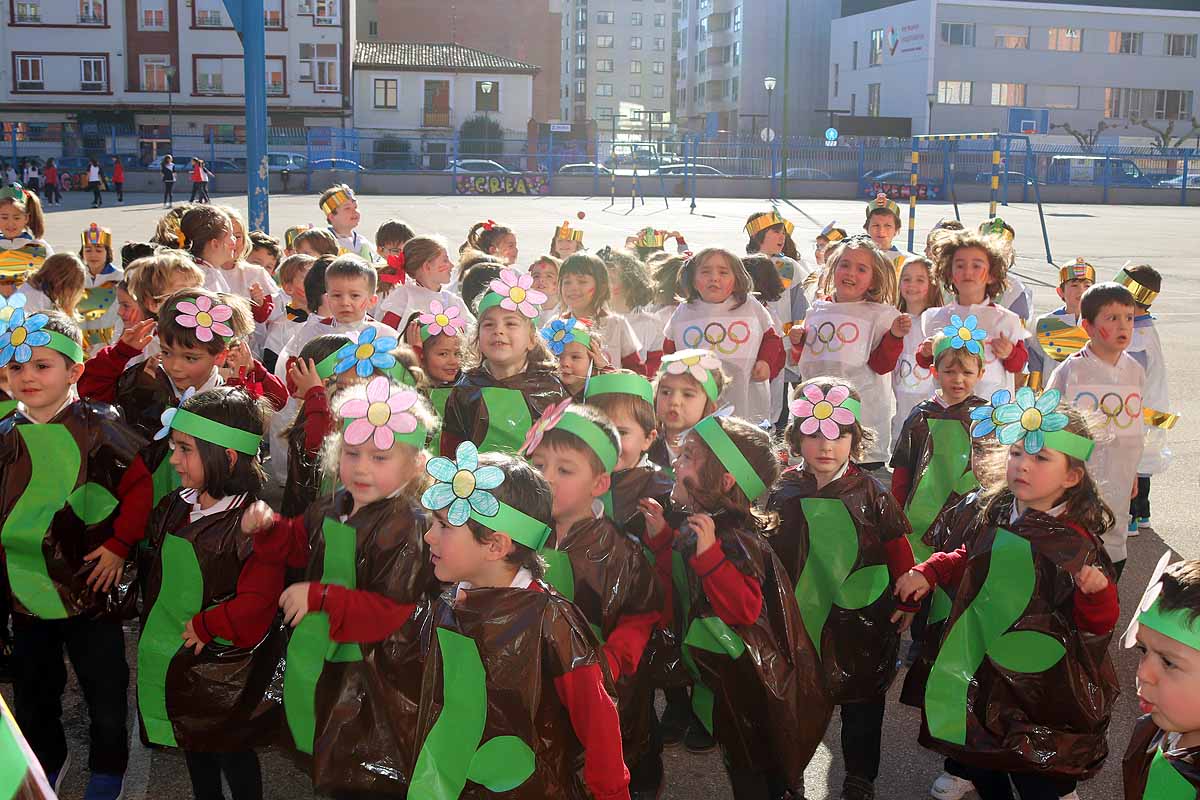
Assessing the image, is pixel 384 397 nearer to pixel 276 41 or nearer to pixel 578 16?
pixel 276 41

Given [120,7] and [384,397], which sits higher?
[120,7]

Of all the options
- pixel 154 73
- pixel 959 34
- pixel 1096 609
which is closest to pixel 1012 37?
pixel 959 34

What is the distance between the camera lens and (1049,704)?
3.23m

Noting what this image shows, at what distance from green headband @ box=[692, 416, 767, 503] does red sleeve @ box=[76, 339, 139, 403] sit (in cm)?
260

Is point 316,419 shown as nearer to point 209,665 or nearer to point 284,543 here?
point 284,543

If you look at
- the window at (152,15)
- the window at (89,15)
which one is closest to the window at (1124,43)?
the window at (152,15)

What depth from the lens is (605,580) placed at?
3.20 metres

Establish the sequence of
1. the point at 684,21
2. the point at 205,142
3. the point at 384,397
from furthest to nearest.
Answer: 1. the point at 684,21
2. the point at 205,142
3. the point at 384,397

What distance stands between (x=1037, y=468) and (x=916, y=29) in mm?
62961

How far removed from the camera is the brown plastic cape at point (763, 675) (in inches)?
130

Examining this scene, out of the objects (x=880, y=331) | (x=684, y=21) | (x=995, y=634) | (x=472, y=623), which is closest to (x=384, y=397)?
(x=472, y=623)

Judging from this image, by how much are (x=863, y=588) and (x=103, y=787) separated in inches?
101

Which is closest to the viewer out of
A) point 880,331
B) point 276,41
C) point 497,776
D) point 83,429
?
point 497,776

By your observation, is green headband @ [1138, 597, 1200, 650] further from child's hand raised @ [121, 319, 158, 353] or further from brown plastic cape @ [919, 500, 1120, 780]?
child's hand raised @ [121, 319, 158, 353]
